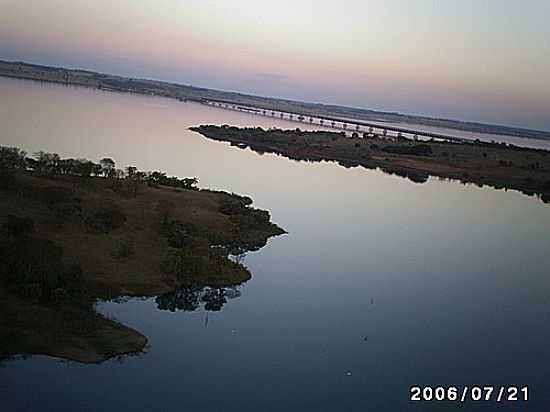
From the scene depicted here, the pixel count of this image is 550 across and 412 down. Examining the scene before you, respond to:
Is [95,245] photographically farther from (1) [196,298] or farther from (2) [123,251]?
(1) [196,298]

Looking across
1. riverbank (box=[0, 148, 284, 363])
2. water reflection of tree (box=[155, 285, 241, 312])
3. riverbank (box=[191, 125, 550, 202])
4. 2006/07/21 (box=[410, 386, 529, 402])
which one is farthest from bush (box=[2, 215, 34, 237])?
riverbank (box=[191, 125, 550, 202])

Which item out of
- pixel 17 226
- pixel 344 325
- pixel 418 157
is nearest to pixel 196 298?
pixel 344 325

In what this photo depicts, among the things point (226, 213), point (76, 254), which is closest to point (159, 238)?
point (76, 254)

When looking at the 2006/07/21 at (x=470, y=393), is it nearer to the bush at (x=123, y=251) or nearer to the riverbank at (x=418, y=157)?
the bush at (x=123, y=251)

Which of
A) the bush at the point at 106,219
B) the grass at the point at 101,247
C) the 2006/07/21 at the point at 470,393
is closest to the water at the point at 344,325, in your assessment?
the 2006/07/21 at the point at 470,393

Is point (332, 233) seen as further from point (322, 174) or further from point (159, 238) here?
point (322, 174)

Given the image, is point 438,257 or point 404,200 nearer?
point 438,257

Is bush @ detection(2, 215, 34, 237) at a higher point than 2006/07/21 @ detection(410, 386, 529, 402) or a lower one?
higher

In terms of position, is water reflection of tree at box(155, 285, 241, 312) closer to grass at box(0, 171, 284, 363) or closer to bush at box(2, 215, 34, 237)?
grass at box(0, 171, 284, 363)
